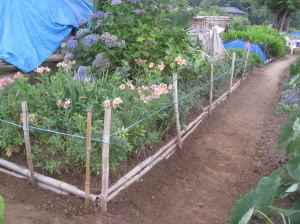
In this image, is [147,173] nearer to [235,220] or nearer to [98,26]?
[235,220]

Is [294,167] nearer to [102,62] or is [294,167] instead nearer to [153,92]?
[153,92]

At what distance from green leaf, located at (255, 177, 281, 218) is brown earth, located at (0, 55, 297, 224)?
1.90 ft

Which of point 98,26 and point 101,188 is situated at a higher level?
point 98,26

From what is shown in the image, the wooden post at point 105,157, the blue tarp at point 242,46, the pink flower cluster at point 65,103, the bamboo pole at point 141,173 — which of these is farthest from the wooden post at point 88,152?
the blue tarp at point 242,46

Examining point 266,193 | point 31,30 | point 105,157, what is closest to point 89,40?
point 31,30

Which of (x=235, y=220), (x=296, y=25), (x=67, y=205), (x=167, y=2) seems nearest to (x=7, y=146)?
(x=67, y=205)

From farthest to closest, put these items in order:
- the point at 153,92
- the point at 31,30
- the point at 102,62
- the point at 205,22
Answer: the point at 205,22 → the point at 31,30 → the point at 102,62 → the point at 153,92

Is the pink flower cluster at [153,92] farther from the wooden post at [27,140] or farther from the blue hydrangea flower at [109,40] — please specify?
the blue hydrangea flower at [109,40]

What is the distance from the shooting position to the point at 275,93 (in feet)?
30.5

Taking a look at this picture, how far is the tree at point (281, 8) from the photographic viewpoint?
25594 millimetres

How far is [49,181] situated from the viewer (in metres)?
3.24

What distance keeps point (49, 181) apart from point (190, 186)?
1641mm

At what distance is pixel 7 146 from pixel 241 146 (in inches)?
137

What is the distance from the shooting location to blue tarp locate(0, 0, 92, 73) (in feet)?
18.7
